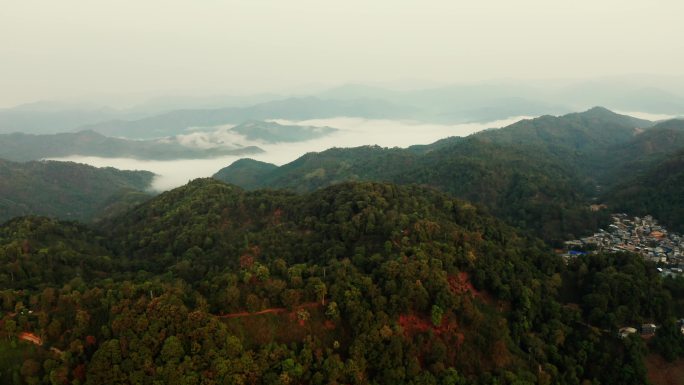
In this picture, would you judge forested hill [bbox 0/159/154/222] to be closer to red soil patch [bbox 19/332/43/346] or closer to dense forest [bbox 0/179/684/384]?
dense forest [bbox 0/179/684/384]

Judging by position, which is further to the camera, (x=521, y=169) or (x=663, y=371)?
(x=521, y=169)

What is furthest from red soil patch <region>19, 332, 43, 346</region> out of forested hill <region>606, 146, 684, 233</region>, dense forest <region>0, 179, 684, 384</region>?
forested hill <region>606, 146, 684, 233</region>

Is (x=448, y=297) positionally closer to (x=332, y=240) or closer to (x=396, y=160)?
(x=332, y=240)

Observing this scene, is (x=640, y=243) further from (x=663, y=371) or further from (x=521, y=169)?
(x=521, y=169)

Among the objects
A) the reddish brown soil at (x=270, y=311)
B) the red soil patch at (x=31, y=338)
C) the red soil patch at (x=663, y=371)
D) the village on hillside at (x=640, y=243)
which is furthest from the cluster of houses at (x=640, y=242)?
the red soil patch at (x=31, y=338)

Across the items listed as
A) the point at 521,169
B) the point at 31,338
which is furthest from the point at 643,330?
the point at 521,169

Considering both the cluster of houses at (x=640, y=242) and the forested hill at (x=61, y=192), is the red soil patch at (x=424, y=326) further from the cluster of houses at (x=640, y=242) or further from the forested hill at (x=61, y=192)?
the forested hill at (x=61, y=192)
